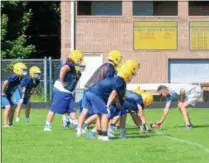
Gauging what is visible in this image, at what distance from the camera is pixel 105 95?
1501 centimetres

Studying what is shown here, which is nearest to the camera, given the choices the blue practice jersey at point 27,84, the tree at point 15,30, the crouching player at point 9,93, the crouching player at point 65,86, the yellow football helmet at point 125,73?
the yellow football helmet at point 125,73

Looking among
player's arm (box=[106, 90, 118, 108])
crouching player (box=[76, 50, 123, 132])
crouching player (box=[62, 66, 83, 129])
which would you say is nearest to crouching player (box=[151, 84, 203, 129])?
crouching player (box=[62, 66, 83, 129])

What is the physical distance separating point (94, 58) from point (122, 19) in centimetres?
272

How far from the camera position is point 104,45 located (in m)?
41.8

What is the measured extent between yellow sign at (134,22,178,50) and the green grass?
2484cm

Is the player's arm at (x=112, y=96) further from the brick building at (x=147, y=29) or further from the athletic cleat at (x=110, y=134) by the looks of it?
the brick building at (x=147, y=29)

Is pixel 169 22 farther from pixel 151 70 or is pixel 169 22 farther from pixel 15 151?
pixel 15 151

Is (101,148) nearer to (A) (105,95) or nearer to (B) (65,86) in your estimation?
(A) (105,95)

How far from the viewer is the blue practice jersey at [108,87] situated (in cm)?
1462

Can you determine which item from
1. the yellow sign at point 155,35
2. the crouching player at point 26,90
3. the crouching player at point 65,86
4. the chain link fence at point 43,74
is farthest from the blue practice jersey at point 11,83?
the yellow sign at point 155,35

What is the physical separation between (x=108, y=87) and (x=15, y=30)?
3281 cm

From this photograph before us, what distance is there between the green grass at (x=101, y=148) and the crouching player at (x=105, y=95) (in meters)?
0.50

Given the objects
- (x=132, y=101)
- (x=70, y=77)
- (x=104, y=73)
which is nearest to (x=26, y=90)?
(x=70, y=77)

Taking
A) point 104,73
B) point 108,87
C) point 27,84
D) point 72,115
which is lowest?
point 72,115
